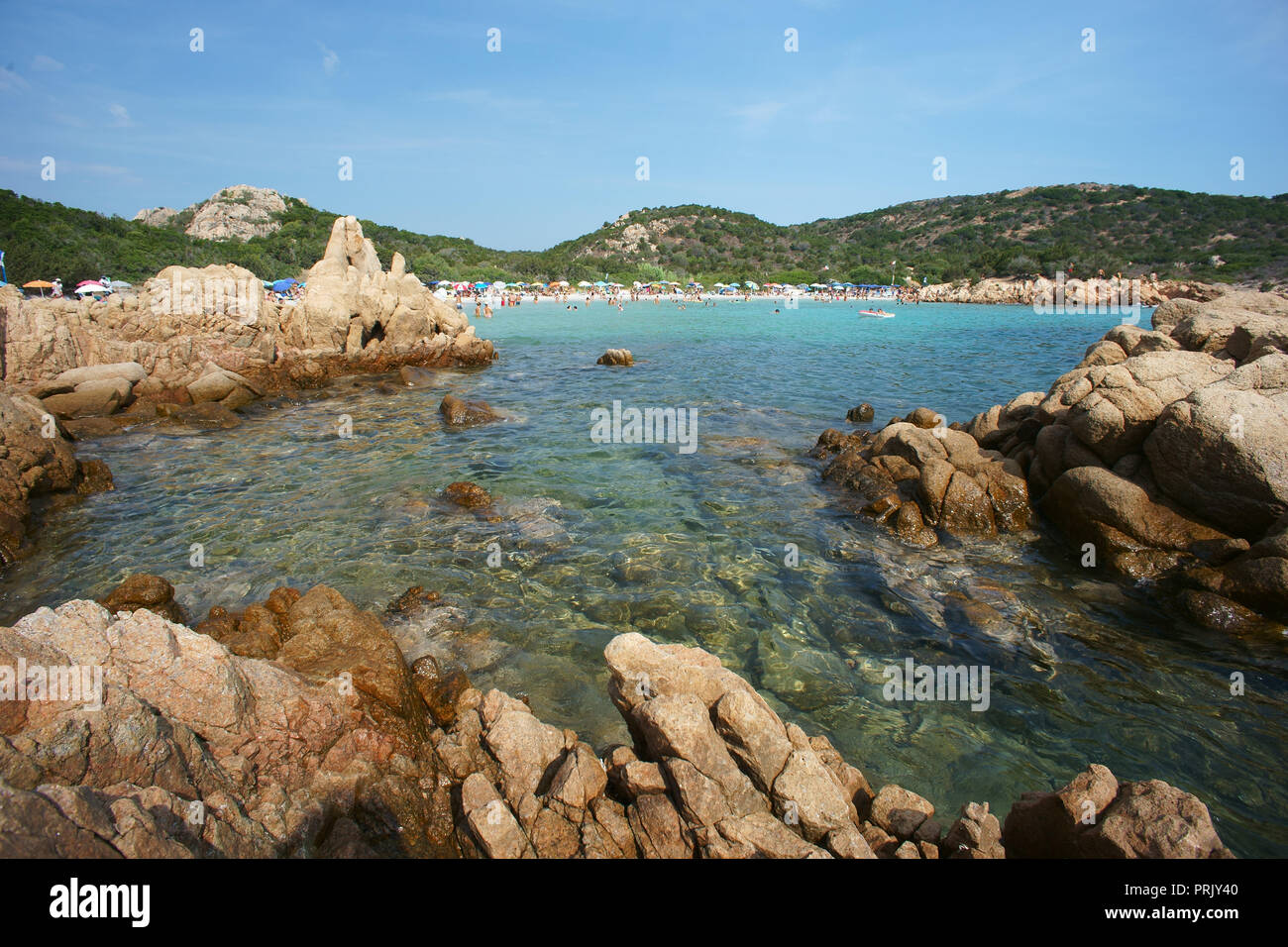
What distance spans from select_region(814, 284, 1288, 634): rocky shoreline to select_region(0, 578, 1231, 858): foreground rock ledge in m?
6.16

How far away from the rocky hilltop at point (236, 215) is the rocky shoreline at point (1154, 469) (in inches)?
4083

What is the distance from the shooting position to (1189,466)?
27.9 ft

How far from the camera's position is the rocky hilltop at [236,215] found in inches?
3730

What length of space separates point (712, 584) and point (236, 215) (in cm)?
11870

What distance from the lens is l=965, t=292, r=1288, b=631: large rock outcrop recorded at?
7.75 m

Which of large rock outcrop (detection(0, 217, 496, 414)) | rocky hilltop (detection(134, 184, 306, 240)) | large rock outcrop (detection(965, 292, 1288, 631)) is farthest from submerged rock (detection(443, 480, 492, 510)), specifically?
rocky hilltop (detection(134, 184, 306, 240))

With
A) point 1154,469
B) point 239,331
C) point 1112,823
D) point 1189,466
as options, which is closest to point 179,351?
point 239,331

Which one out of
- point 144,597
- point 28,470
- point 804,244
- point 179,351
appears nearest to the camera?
point 144,597

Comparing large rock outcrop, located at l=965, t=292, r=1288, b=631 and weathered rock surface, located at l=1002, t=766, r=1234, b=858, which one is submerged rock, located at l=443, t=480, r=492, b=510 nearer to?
weathered rock surface, located at l=1002, t=766, r=1234, b=858

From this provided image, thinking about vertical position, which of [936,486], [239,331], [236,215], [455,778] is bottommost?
[455,778]

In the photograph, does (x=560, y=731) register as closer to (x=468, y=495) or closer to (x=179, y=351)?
(x=468, y=495)
